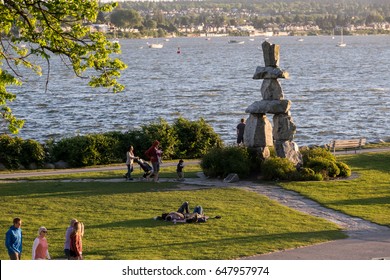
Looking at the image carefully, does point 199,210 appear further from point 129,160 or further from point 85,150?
point 85,150

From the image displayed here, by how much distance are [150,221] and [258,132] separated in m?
9.35

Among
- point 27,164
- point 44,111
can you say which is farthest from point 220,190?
point 44,111

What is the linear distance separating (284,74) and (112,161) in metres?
9.80

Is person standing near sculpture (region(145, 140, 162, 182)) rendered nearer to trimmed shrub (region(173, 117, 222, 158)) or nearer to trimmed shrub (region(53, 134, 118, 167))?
trimmed shrub (region(53, 134, 118, 167))

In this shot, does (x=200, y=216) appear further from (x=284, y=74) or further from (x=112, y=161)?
(x=112, y=161)

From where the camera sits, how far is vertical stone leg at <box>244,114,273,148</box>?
36062 mm

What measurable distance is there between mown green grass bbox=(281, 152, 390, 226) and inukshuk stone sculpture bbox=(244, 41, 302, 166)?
2.04 metres

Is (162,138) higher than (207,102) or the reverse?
higher

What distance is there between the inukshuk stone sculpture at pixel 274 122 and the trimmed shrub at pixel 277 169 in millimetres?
756

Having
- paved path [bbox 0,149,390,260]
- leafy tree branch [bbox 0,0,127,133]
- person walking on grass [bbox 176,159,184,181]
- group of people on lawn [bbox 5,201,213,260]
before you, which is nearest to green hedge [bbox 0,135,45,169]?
person walking on grass [bbox 176,159,184,181]

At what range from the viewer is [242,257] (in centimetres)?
2327

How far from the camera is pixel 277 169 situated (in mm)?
34656

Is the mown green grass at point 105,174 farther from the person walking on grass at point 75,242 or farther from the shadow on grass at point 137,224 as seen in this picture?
the person walking on grass at point 75,242

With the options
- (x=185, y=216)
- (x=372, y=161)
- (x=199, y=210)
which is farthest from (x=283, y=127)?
(x=185, y=216)
